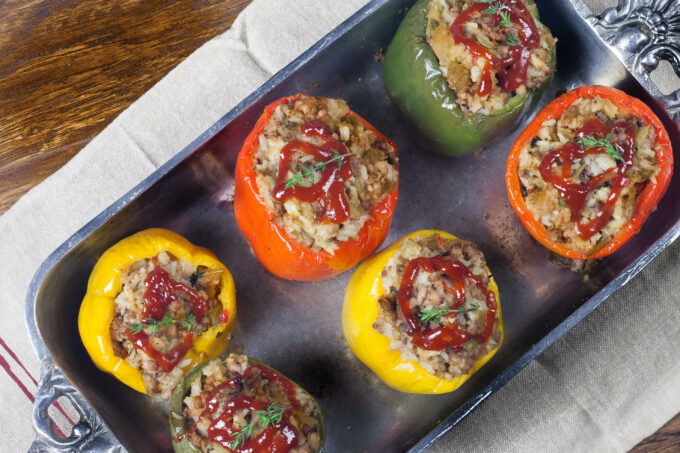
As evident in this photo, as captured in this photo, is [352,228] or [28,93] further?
[28,93]

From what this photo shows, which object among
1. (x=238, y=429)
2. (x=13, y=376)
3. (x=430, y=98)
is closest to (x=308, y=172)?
(x=430, y=98)

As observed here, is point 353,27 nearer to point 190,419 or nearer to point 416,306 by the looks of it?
point 416,306

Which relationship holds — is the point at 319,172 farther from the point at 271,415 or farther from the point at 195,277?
→ the point at 271,415

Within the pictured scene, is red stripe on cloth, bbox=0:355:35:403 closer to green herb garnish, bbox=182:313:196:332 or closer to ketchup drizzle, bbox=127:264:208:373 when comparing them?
ketchup drizzle, bbox=127:264:208:373

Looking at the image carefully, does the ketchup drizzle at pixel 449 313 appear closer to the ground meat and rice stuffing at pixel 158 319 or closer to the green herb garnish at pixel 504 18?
the ground meat and rice stuffing at pixel 158 319

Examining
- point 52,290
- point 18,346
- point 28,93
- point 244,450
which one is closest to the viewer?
point 244,450

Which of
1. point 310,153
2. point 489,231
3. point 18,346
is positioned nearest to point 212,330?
point 310,153

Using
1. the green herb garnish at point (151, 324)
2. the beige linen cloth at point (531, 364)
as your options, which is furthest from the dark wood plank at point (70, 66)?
the green herb garnish at point (151, 324)
